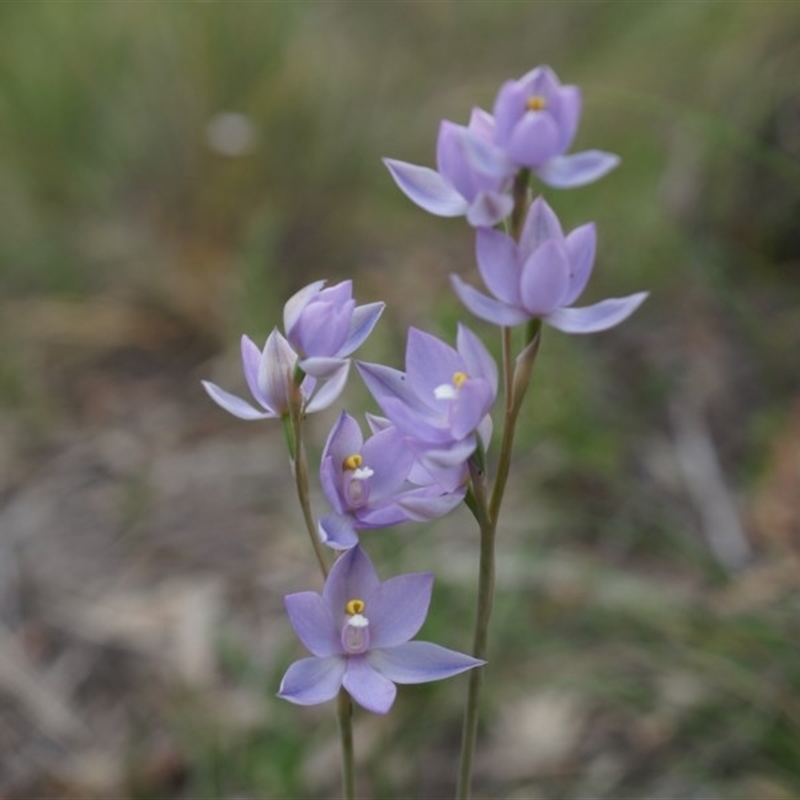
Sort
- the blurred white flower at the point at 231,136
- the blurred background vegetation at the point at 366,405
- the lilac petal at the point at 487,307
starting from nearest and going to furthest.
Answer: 1. the lilac petal at the point at 487,307
2. the blurred background vegetation at the point at 366,405
3. the blurred white flower at the point at 231,136

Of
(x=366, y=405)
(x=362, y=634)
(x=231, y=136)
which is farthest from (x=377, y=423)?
(x=231, y=136)

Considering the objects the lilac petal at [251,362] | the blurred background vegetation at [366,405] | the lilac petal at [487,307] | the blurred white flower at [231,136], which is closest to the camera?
the lilac petal at [487,307]

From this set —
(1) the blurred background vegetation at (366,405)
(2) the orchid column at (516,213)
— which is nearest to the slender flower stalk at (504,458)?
(2) the orchid column at (516,213)

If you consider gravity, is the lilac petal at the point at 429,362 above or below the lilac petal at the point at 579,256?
below

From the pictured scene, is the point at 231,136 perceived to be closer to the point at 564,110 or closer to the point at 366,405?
the point at 366,405

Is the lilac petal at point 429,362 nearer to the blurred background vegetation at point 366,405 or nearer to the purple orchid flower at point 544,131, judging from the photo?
the purple orchid flower at point 544,131

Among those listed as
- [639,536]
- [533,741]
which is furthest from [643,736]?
[639,536]
